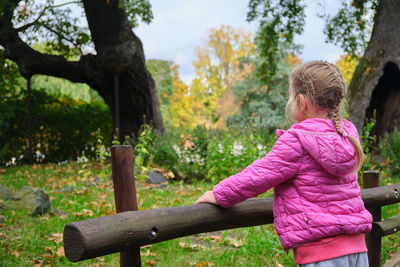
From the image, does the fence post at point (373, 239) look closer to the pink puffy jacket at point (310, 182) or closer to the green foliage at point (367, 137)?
the pink puffy jacket at point (310, 182)

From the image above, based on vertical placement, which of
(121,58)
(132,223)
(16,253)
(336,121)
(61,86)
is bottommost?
(16,253)

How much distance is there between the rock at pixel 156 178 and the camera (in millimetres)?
7586

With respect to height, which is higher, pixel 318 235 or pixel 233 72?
pixel 233 72

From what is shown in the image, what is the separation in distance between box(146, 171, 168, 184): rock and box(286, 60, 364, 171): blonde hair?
5872 mm

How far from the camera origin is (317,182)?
188 cm

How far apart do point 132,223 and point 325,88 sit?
1.12m

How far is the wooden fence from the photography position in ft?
5.21

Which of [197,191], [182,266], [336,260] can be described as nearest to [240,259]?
[182,266]

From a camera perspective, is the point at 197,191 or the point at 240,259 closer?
the point at 240,259

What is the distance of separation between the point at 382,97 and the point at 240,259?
8405mm

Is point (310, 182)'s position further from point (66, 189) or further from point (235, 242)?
point (66, 189)

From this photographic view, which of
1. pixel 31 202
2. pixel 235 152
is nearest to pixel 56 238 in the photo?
pixel 31 202

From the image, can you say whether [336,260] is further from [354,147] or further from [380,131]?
[380,131]

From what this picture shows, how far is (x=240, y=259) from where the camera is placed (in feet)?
12.5
